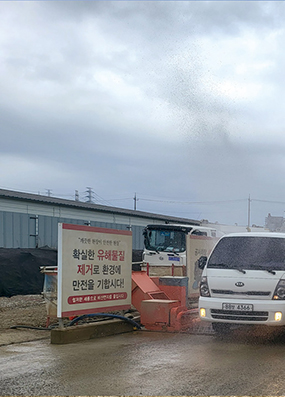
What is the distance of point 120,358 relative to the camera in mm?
7898

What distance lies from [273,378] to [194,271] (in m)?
7.68

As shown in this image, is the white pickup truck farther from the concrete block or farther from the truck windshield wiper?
the concrete block

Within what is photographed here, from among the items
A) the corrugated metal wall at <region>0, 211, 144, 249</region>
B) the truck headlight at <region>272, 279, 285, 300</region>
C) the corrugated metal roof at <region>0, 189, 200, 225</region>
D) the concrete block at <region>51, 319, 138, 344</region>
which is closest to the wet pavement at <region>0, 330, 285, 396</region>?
the concrete block at <region>51, 319, 138, 344</region>

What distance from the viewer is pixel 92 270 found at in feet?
34.6

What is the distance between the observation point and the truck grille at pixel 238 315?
8952 mm

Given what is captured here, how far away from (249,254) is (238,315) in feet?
4.36

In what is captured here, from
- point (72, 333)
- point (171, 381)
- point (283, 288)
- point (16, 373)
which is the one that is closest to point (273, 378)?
point (171, 381)

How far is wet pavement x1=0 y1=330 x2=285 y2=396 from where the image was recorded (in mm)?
6070

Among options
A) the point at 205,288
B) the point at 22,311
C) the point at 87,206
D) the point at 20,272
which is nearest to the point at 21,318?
the point at 22,311

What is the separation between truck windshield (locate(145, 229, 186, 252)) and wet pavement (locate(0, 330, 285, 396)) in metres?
13.2

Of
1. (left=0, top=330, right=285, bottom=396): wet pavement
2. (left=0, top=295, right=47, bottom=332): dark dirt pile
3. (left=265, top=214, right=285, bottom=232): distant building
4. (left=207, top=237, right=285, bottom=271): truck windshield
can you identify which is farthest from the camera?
(left=265, top=214, right=285, bottom=232): distant building

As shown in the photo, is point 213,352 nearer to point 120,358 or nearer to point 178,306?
point 120,358

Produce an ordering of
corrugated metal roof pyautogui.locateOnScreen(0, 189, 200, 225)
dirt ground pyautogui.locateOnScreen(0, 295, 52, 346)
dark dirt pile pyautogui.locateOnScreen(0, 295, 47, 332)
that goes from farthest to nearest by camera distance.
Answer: corrugated metal roof pyautogui.locateOnScreen(0, 189, 200, 225)
dark dirt pile pyautogui.locateOnScreen(0, 295, 47, 332)
dirt ground pyautogui.locateOnScreen(0, 295, 52, 346)

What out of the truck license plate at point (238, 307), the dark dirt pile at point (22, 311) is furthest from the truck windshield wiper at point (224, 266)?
the dark dirt pile at point (22, 311)
